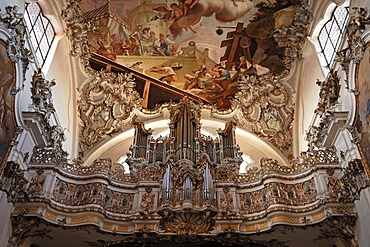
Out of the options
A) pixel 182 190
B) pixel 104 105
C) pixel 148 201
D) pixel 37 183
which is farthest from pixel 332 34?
pixel 37 183

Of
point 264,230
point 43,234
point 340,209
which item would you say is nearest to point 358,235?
point 340,209

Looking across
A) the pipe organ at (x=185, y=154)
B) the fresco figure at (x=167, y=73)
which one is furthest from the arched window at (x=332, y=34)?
the fresco figure at (x=167, y=73)

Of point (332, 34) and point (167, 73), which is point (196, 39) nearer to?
point (167, 73)

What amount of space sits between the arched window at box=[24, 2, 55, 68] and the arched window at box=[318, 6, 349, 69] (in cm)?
1048

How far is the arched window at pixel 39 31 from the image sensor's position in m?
15.2

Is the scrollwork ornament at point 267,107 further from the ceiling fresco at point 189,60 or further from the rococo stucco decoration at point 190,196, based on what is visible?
the rococo stucco decoration at point 190,196

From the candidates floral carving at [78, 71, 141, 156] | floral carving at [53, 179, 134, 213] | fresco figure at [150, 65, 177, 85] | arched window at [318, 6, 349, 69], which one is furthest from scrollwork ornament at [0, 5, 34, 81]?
arched window at [318, 6, 349, 69]

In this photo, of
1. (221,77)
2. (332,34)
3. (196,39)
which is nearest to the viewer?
(332,34)

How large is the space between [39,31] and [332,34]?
10.8 meters

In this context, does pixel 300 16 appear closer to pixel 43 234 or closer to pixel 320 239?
pixel 320 239

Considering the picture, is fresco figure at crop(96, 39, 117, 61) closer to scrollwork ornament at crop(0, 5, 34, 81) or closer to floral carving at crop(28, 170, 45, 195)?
scrollwork ornament at crop(0, 5, 34, 81)

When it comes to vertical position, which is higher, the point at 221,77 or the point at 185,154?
the point at 221,77

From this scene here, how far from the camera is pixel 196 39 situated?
19.0m

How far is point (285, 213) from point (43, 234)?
7.31 m
